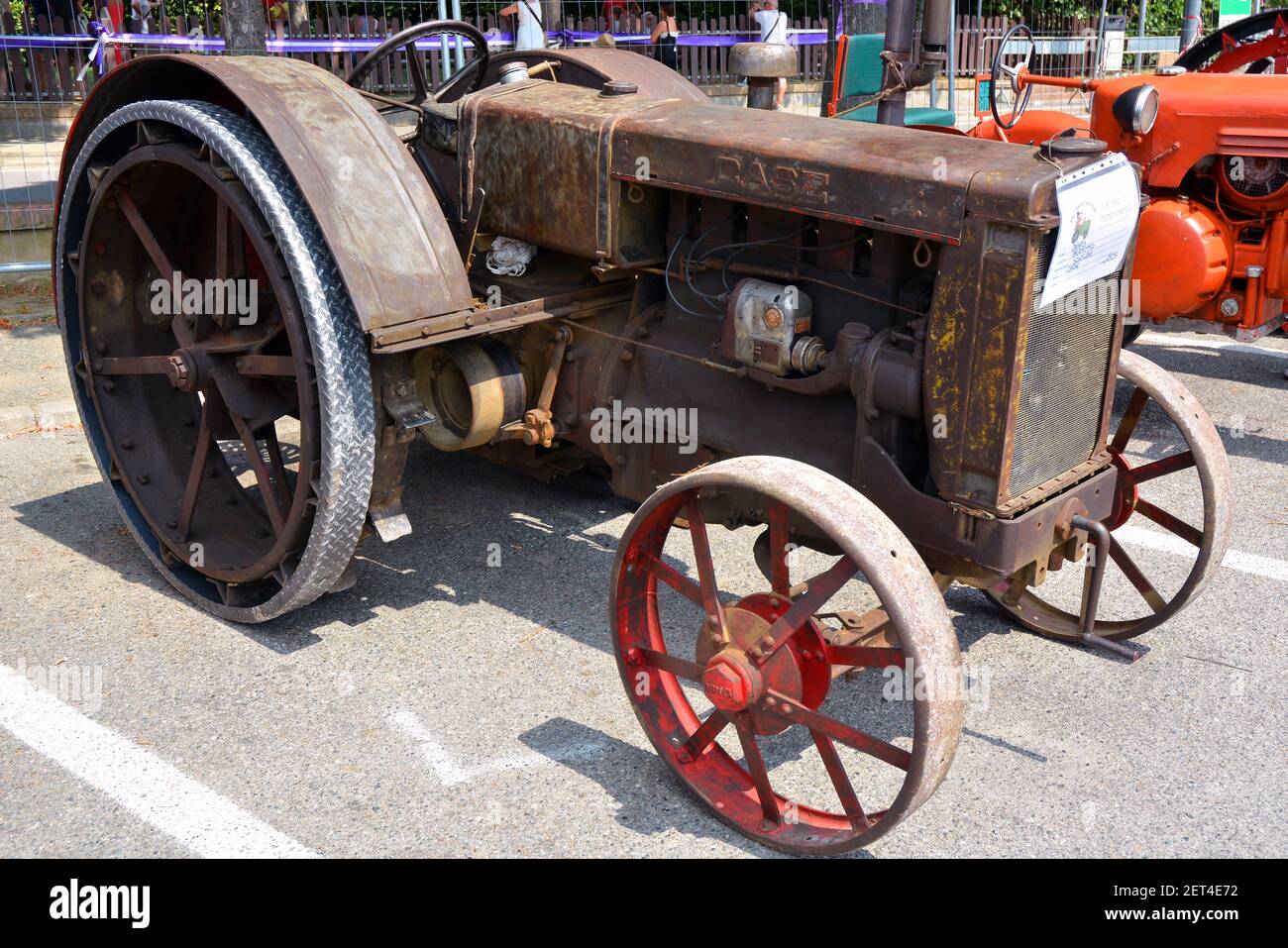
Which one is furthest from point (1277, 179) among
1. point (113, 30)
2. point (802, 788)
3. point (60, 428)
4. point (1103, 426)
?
point (113, 30)

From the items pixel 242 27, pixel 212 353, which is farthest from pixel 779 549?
pixel 242 27

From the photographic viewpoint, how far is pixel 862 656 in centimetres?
274

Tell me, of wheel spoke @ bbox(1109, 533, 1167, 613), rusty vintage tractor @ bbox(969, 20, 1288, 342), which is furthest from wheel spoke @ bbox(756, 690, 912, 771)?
rusty vintage tractor @ bbox(969, 20, 1288, 342)

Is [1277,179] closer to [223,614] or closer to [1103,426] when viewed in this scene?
[1103,426]

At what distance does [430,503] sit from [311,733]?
157 centimetres

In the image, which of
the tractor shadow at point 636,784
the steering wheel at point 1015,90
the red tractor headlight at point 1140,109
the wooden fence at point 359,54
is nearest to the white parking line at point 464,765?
the tractor shadow at point 636,784

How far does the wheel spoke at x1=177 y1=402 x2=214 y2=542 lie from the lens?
3924 millimetres

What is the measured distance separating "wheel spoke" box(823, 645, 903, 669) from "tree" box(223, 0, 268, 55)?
16.8 feet

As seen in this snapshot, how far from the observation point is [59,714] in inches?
132

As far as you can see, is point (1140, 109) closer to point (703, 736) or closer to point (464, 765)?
point (703, 736)

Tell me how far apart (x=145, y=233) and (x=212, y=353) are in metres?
0.45

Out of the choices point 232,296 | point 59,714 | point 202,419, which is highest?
point 232,296

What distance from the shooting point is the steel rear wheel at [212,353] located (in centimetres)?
330

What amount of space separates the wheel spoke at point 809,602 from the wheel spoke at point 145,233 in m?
2.29
